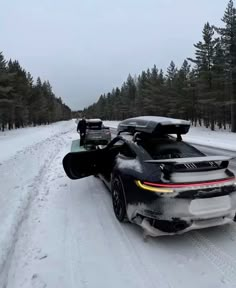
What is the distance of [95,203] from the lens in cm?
596

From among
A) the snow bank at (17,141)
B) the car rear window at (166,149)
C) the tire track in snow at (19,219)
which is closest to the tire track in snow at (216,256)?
the car rear window at (166,149)

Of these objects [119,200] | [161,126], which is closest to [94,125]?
[161,126]

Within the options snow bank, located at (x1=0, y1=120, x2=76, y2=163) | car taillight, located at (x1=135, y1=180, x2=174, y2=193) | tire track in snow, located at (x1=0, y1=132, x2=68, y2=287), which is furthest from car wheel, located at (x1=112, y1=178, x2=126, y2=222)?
snow bank, located at (x1=0, y1=120, x2=76, y2=163)

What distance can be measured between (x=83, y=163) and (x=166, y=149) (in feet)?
7.54

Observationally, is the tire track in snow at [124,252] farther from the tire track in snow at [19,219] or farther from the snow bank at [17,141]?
the snow bank at [17,141]

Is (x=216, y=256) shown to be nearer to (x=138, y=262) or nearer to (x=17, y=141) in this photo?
(x=138, y=262)

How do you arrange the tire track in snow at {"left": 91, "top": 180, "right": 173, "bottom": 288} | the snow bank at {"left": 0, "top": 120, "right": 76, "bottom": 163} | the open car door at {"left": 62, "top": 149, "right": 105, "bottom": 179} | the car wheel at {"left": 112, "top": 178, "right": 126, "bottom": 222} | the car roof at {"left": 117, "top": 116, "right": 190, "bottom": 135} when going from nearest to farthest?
the tire track in snow at {"left": 91, "top": 180, "right": 173, "bottom": 288} → the car wheel at {"left": 112, "top": 178, "right": 126, "bottom": 222} → the car roof at {"left": 117, "top": 116, "right": 190, "bottom": 135} → the open car door at {"left": 62, "top": 149, "right": 105, "bottom": 179} → the snow bank at {"left": 0, "top": 120, "right": 76, "bottom": 163}

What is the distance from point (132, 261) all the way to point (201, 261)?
2.86ft

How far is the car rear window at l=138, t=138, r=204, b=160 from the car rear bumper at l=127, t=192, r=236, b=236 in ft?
3.92

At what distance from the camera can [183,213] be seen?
3.66m

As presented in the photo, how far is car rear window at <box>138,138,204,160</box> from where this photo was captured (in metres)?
4.89

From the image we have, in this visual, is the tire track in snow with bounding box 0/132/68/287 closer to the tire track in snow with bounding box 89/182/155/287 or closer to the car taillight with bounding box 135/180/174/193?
the tire track in snow with bounding box 89/182/155/287

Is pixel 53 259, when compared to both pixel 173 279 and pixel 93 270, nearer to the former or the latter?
pixel 93 270

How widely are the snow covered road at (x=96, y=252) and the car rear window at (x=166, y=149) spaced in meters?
1.29
